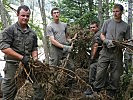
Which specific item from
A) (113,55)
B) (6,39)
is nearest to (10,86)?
(6,39)

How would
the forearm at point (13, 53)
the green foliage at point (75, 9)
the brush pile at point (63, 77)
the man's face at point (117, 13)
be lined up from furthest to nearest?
the green foliage at point (75, 9)
the man's face at point (117, 13)
the brush pile at point (63, 77)
the forearm at point (13, 53)

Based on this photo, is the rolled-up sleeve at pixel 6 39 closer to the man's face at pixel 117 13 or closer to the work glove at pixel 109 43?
the work glove at pixel 109 43

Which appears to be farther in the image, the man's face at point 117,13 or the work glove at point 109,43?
the man's face at point 117,13

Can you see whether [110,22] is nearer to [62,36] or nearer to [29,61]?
[62,36]

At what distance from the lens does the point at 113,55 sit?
16.7ft

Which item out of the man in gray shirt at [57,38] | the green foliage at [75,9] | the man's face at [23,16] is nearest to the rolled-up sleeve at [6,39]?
the man's face at [23,16]

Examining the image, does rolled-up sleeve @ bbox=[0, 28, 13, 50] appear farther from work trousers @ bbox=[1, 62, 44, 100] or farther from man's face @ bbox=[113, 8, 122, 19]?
man's face @ bbox=[113, 8, 122, 19]

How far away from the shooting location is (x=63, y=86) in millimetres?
5211

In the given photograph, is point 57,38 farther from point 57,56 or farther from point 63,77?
point 63,77

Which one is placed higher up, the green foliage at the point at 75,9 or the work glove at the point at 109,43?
the green foliage at the point at 75,9

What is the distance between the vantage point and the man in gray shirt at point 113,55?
5.08 metres

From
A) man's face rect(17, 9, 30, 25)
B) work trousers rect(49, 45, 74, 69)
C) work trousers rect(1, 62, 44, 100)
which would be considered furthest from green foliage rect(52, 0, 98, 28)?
work trousers rect(1, 62, 44, 100)

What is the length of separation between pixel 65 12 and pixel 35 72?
6.23 metres

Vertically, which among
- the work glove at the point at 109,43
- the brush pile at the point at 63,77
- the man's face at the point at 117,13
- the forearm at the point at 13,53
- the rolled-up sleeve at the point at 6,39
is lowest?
the brush pile at the point at 63,77
